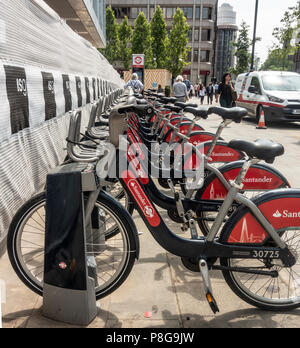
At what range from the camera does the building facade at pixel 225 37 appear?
132750 millimetres

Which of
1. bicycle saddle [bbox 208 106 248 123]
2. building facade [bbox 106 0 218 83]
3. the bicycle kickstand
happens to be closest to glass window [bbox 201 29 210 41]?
building facade [bbox 106 0 218 83]

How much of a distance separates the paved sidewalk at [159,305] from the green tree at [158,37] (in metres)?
55.4

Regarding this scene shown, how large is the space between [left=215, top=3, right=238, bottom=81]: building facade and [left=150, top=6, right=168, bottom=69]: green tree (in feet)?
259

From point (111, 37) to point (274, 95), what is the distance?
165 feet

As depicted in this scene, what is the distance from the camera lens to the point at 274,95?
13766 mm

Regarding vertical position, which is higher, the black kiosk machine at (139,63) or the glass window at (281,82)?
the black kiosk machine at (139,63)

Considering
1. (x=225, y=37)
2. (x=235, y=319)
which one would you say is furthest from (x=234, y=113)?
(x=225, y=37)

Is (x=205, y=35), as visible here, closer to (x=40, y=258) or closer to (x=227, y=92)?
(x=227, y=92)

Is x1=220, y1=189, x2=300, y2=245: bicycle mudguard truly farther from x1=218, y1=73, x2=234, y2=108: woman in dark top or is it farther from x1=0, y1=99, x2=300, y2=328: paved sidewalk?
x1=218, y1=73, x2=234, y2=108: woman in dark top

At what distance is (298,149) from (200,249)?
7226mm

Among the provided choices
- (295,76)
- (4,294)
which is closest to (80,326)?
(4,294)

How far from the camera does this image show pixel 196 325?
8.30 feet

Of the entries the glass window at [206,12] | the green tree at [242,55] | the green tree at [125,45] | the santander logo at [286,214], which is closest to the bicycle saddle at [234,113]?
the santander logo at [286,214]

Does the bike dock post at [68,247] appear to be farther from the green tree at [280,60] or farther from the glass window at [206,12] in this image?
the glass window at [206,12]
